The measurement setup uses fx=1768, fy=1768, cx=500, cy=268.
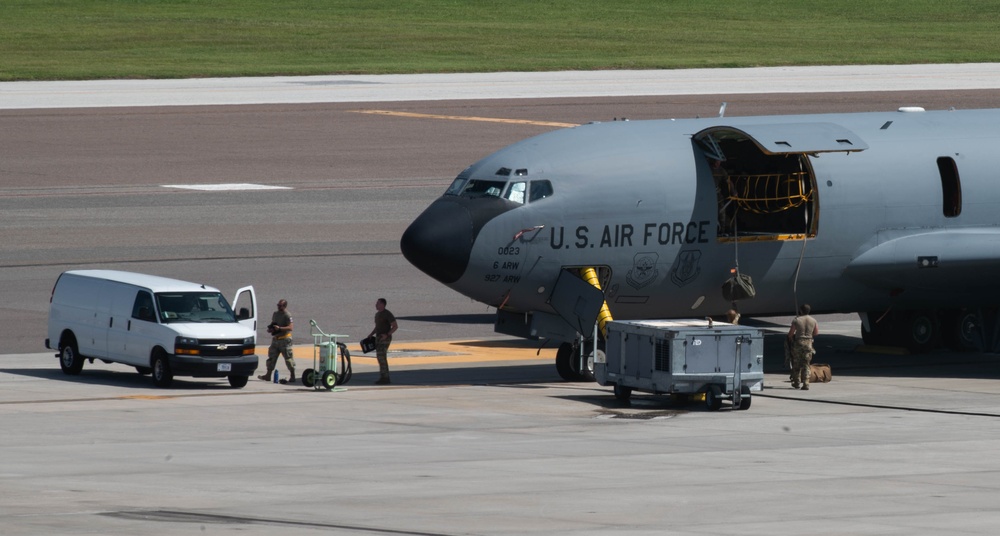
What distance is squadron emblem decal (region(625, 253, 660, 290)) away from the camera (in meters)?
36.5

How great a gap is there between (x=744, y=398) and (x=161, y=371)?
12107mm

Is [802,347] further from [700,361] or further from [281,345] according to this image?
[281,345]

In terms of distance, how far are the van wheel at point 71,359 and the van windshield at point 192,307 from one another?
2.40m

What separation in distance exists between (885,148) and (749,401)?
832cm

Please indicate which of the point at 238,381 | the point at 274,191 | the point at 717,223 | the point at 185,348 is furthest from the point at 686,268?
the point at 274,191

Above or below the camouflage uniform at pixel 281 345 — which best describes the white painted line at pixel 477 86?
above

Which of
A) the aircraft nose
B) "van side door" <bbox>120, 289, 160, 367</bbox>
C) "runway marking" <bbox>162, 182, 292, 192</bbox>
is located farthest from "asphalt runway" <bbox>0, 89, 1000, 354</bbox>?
the aircraft nose

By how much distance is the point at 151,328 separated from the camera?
37.0 metres

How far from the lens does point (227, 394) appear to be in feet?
117

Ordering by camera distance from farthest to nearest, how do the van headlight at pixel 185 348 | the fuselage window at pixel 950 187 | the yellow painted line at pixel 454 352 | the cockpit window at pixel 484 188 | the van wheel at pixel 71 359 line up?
the yellow painted line at pixel 454 352 < the fuselage window at pixel 950 187 < the van wheel at pixel 71 359 < the van headlight at pixel 185 348 < the cockpit window at pixel 484 188

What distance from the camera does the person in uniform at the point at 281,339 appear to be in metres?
37.1

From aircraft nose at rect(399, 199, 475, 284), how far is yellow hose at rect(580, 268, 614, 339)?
261 centimetres

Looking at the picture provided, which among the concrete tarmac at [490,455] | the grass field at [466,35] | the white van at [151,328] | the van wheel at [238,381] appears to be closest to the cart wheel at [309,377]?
the concrete tarmac at [490,455]

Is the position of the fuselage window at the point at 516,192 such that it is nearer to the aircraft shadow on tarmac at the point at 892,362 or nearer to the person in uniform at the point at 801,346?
the person in uniform at the point at 801,346
